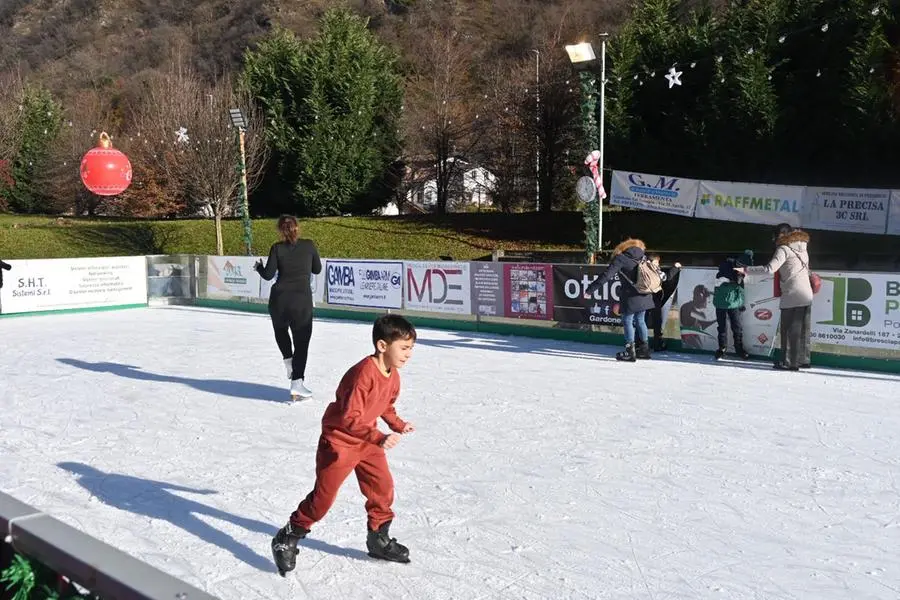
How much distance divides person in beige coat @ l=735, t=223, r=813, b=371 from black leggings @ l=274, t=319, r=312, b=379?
5.21 metres

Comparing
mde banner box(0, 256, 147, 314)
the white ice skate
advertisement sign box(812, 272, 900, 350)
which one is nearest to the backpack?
advertisement sign box(812, 272, 900, 350)

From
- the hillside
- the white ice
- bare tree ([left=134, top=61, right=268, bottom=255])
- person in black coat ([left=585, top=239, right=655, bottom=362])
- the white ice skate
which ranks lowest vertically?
the white ice

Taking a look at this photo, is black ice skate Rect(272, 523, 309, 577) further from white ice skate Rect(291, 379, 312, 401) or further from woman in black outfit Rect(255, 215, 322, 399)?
white ice skate Rect(291, 379, 312, 401)

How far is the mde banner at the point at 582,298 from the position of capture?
12.4 meters

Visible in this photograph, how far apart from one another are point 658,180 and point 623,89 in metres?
5.41

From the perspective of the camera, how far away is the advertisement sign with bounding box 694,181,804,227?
23.1 m

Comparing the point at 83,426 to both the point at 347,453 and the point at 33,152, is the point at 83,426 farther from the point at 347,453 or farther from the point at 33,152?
the point at 33,152

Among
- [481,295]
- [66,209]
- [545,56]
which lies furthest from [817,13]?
[66,209]

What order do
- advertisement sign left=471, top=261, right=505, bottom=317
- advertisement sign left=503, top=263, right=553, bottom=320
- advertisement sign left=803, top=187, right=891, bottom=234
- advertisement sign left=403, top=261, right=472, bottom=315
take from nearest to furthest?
advertisement sign left=503, top=263, right=553, bottom=320
advertisement sign left=471, top=261, right=505, bottom=317
advertisement sign left=403, top=261, right=472, bottom=315
advertisement sign left=803, top=187, right=891, bottom=234

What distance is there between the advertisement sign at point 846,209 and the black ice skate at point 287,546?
21156 millimetres

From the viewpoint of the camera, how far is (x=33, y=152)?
45312 millimetres

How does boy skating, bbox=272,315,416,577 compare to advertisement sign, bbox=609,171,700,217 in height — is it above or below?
below

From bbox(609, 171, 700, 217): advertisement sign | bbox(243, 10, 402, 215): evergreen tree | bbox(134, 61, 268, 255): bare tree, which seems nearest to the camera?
bbox(609, 171, 700, 217): advertisement sign

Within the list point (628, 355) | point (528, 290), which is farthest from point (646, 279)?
point (528, 290)
